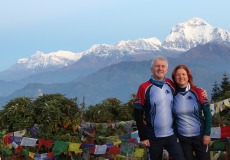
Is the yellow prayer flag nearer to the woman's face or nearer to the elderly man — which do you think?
the elderly man

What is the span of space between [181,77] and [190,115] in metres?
0.62

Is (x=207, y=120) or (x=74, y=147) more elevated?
(x=207, y=120)

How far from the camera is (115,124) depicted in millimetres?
13781

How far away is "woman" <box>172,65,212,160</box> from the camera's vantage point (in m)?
6.30

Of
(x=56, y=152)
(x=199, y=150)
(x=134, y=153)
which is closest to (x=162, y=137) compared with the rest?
(x=199, y=150)

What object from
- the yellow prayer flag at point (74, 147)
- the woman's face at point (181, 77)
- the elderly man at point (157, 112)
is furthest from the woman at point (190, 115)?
the yellow prayer flag at point (74, 147)

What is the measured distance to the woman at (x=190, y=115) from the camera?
630 cm

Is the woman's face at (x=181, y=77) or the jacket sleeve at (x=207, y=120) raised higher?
the woman's face at (x=181, y=77)

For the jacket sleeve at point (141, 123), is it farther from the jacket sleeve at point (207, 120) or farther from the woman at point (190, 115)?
the jacket sleeve at point (207, 120)

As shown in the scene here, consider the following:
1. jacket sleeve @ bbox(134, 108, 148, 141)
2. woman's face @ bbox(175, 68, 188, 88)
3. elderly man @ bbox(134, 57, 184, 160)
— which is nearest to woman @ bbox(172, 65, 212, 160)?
woman's face @ bbox(175, 68, 188, 88)

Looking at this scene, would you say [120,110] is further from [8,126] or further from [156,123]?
[156,123]

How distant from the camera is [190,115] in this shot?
6.32 m

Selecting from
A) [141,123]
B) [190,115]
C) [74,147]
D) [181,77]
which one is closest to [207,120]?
[190,115]

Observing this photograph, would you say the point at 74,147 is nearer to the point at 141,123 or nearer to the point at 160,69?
the point at 141,123
